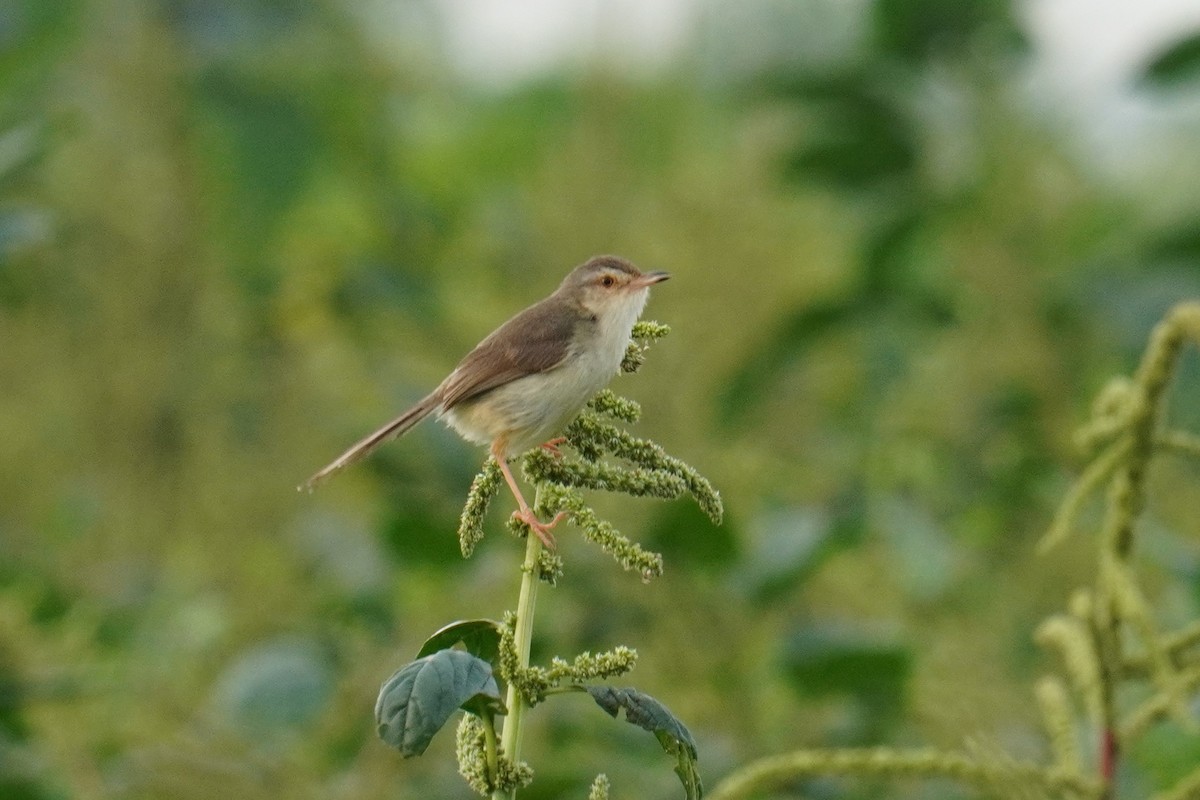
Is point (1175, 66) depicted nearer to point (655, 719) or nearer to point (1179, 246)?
point (1179, 246)

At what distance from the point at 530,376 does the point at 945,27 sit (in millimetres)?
2819

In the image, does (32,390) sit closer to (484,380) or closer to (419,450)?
(419,450)

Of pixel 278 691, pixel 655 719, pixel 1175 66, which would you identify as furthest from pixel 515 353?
pixel 1175 66

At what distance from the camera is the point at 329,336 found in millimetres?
5883

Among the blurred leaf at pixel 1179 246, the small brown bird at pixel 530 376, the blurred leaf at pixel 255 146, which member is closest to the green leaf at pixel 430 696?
the small brown bird at pixel 530 376

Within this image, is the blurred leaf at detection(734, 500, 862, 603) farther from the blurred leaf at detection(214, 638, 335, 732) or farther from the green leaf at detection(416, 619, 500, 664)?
the green leaf at detection(416, 619, 500, 664)

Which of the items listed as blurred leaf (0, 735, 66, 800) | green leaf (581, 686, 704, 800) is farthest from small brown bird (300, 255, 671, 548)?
blurred leaf (0, 735, 66, 800)

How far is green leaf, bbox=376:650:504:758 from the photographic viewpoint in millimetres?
1229

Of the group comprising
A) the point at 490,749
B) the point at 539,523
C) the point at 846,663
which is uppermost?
the point at 846,663

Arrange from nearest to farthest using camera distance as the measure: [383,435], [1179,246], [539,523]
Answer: [539,523] → [383,435] → [1179,246]

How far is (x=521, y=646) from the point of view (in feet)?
3.92

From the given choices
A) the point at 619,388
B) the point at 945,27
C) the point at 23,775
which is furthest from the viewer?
the point at 945,27

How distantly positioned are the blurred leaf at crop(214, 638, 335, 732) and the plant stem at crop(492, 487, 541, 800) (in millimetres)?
1871

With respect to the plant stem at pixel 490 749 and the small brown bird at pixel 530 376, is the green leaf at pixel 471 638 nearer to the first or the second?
the plant stem at pixel 490 749
